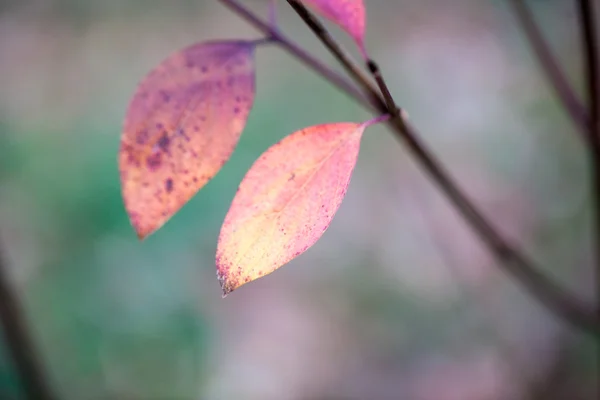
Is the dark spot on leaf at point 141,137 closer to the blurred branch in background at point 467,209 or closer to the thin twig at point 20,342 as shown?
the blurred branch in background at point 467,209

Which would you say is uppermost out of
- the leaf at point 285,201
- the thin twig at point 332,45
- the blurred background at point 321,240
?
the thin twig at point 332,45

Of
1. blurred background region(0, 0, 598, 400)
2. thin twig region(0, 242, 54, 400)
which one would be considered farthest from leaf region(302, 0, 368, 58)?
blurred background region(0, 0, 598, 400)

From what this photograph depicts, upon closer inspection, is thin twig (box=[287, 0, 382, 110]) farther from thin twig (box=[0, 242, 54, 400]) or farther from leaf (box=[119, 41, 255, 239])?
thin twig (box=[0, 242, 54, 400])

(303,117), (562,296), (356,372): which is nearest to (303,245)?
(562,296)

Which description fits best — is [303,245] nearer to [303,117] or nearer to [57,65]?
[303,117]

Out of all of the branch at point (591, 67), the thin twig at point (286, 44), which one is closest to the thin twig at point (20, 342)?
the thin twig at point (286, 44)

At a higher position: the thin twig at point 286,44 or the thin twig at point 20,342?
the thin twig at point 286,44
